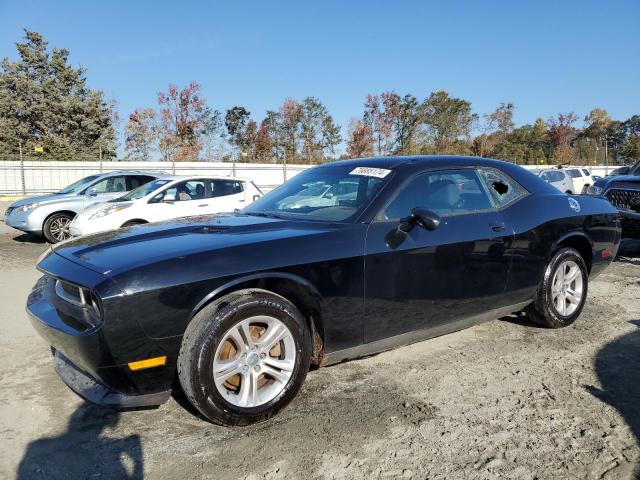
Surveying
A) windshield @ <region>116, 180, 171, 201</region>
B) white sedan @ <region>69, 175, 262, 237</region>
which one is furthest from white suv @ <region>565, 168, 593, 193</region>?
windshield @ <region>116, 180, 171, 201</region>

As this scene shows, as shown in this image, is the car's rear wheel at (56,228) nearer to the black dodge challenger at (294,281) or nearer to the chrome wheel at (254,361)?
Result: the black dodge challenger at (294,281)

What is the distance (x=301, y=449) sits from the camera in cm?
266

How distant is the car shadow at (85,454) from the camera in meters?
2.45

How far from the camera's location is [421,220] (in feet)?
11.0

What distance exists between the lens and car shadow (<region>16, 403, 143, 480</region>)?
245 centimetres

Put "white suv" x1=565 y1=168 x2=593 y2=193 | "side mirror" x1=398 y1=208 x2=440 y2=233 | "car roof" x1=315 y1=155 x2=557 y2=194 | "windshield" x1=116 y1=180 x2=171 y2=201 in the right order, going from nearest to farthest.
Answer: "side mirror" x1=398 y1=208 x2=440 y2=233 < "car roof" x1=315 y1=155 x2=557 y2=194 < "windshield" x1=116 y1=180 x2=171 y2=201 < "white suv" x1=565 y1=168 x2=593 y2=193

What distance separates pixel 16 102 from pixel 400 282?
47795 mm

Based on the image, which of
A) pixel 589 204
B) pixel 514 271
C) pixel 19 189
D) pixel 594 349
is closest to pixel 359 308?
pixel 514 271

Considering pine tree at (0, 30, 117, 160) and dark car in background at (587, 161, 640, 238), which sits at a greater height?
pine tree at (0, 30, 117, 160)

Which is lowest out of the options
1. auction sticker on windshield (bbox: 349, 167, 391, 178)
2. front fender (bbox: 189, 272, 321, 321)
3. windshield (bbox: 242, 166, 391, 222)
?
front fender (bbox: 189, 272, 321, 321)

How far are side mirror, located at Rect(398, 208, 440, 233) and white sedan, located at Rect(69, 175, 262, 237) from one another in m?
5.42

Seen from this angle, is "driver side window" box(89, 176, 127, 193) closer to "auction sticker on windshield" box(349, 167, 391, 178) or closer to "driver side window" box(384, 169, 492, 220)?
"auction sticker on windshield" box(349, 167, 391, 178)

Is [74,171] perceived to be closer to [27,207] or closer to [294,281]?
[27,207]

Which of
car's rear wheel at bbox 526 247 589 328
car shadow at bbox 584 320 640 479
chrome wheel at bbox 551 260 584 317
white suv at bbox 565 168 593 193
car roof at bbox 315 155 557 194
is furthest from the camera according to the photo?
white suv at bbox 565 168 593 193
